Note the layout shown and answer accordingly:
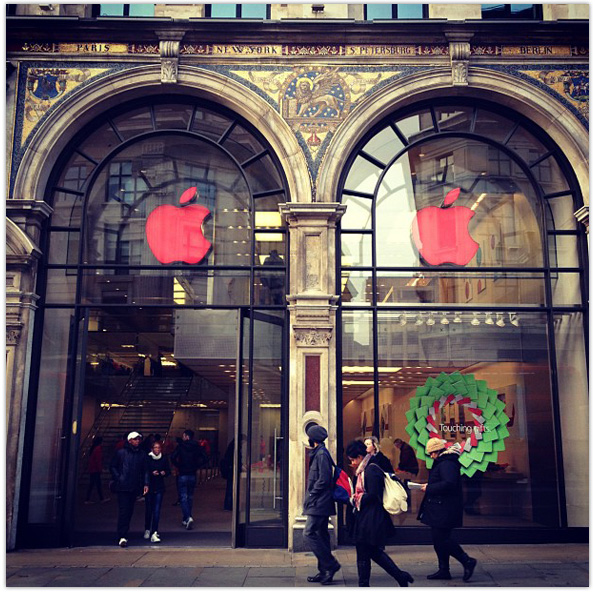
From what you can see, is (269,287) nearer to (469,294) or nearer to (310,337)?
(310,337)

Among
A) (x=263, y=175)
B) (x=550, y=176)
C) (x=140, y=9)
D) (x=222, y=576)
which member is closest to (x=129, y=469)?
(x=222, y=576)

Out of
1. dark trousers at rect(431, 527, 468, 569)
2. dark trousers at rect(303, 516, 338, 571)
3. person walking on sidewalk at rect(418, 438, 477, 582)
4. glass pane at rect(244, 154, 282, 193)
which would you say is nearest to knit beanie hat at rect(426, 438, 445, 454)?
person walking on sidewalk at rect(418, 438, 477, 582)

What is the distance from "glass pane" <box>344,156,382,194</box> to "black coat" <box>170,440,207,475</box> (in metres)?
5.71

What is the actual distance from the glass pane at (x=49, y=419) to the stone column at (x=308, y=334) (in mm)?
3935

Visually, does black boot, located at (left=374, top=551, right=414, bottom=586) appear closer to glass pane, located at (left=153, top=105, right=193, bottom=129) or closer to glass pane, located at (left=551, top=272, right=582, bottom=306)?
glass pane, located at (left=551, top=272, right=582, bottom=306)

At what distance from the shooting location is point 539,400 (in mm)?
11445

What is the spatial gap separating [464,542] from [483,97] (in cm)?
783

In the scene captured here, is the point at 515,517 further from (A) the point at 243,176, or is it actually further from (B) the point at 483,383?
(A) the point at 243,176

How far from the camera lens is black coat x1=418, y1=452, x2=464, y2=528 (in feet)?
27.2

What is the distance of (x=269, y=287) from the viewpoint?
38.4 ft

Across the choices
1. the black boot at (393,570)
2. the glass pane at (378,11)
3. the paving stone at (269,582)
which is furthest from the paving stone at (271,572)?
the glass pane at (378,11)

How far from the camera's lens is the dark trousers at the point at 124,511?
10992 mm

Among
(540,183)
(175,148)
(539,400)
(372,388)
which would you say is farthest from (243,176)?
(539,400)

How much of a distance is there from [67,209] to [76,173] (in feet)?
2.29
